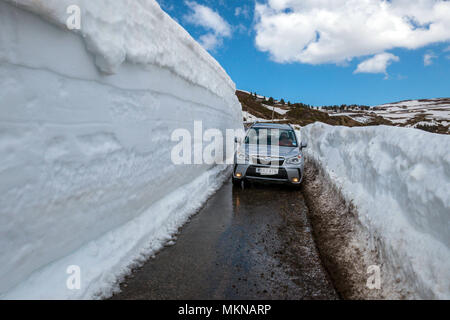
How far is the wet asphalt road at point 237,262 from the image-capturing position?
255cm

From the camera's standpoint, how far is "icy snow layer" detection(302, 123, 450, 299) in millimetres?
2111

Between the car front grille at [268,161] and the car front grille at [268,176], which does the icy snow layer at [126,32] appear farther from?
the car front grille at [268,176]

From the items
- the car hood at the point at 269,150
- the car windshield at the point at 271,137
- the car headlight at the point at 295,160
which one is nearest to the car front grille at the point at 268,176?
the car headlight at the point at 295,160

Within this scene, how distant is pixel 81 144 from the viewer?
260 cm

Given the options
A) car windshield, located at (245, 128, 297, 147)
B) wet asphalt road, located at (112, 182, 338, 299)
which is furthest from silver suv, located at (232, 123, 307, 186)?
wet asphalt road, located at (112, 182, 338, 299)

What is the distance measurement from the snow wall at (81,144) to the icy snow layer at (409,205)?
284 centimetres

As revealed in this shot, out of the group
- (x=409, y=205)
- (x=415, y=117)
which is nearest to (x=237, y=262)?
(x=409, y=205)

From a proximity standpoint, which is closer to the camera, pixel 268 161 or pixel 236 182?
pixel 268 161

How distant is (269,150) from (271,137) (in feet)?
3.21

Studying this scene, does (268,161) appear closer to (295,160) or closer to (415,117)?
(295,160)

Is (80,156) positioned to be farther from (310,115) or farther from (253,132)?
(310,115)

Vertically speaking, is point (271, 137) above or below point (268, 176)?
above

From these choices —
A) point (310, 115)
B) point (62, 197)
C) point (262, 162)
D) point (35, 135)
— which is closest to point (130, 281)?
point (62, 197)

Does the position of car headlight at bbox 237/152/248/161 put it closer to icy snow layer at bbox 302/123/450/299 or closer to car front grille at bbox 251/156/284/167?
car front grille at bbox 251/156/284/167
